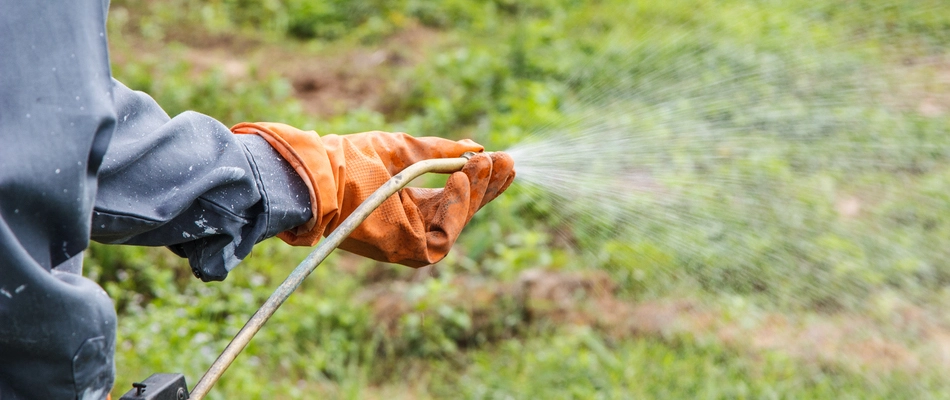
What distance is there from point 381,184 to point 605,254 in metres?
2.34

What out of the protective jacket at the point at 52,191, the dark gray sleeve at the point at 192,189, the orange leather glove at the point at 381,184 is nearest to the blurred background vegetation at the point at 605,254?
the orange leather glove at the point at 381,184

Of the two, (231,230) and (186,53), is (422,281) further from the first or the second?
(186,53)

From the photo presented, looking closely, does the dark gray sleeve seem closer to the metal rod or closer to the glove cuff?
the glove cuff

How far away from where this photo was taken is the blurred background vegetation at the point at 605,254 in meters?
3.28

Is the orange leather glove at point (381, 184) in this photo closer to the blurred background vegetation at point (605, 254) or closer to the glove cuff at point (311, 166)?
the glove cuff at point (311, 166)

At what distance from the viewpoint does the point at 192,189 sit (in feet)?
4.71

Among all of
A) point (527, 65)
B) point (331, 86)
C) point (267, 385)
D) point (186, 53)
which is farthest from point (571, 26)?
point (267, 385)

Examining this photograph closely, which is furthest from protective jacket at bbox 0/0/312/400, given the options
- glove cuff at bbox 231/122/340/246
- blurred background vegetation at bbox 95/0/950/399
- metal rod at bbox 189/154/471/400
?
blurred background vegetation at bbox 95/0/950/399

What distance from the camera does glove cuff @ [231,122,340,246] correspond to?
164 centimetres

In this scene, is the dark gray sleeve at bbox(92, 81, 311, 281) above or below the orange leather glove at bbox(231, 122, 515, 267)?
above

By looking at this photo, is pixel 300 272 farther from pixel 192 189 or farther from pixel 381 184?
pixel 381 184

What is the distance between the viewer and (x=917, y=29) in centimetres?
566

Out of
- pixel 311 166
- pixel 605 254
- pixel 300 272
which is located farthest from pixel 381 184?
pixel 605 254

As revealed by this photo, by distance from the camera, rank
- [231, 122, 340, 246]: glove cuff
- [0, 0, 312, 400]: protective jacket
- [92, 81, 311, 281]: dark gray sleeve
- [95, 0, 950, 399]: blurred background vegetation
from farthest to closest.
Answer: [95, 0, 950, 399]: blurred background vegetation → [231, 122, 340, 246]: glove cuff → [92, 81, 311, 281]: dark gray sleeve → [0, 0, 312, 400]: protective jacket
